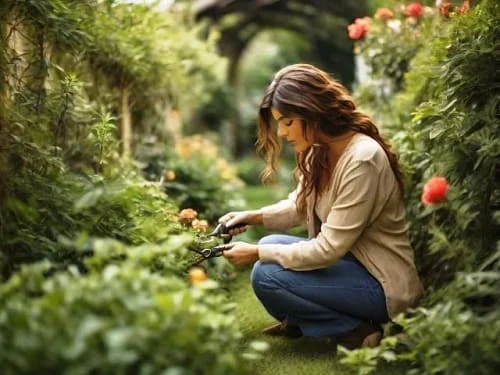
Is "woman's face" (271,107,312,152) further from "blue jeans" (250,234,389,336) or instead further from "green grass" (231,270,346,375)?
"green grass" (231,270,346,375)

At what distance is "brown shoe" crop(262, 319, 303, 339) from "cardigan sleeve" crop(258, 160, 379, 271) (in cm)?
46

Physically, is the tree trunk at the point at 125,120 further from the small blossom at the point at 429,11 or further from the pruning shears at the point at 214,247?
the small blossom at the point at 429,11

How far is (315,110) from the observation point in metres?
2.93

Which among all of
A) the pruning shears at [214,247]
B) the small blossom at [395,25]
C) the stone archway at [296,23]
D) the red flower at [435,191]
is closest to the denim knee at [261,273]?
the pruning shears at [214,247]

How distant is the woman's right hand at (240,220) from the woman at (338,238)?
0.29 metres

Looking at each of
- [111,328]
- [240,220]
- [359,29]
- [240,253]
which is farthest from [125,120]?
[111,328]

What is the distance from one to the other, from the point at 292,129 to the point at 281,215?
58 centimetres

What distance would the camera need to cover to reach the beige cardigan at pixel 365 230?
2.83m

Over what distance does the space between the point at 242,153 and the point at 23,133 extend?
10.3 meters

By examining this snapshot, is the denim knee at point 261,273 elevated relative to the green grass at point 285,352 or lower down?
elevated

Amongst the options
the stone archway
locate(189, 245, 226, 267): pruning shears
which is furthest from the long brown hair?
the stone archway

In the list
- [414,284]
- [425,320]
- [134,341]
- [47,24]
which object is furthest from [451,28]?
[134,341]

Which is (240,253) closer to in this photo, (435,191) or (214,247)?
(214,247)

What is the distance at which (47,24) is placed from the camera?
3.04 m
